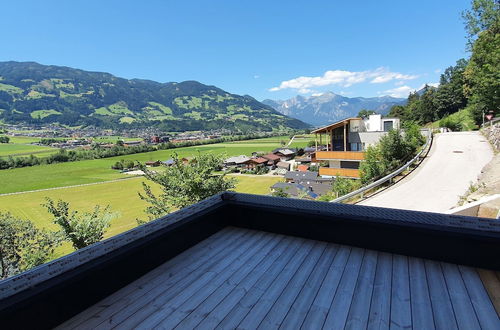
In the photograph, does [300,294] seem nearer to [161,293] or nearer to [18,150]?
[161,293]

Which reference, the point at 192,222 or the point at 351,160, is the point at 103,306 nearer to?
the point at 192,222

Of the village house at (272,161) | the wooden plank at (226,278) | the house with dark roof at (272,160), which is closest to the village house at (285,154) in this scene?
the house with dark roof at (272,160)

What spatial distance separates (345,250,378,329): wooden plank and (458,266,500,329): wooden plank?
66cm

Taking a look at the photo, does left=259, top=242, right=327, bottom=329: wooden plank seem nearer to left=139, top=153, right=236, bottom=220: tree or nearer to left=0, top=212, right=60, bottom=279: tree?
left=139, top=153, right=236, bottom=220: tree

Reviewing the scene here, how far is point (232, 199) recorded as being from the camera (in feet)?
11.3

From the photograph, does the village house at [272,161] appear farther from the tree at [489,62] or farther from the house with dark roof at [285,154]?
the tree at [489,62]

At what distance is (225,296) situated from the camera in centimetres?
203

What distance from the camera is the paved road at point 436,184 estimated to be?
6.69 m

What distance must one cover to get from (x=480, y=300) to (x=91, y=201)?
35670mm

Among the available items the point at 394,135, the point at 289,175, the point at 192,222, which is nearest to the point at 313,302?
the point at 192,222

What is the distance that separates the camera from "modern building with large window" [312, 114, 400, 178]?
17766 mm

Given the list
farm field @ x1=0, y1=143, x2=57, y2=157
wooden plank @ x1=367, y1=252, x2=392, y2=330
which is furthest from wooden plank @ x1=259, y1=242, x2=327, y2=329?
farm field @ x1=0, y1=143, x2=57, y2=157

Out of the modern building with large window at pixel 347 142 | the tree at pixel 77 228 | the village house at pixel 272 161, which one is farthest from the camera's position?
the village house at pixel 272 161

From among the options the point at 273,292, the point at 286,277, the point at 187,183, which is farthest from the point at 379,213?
the point at 187,183
